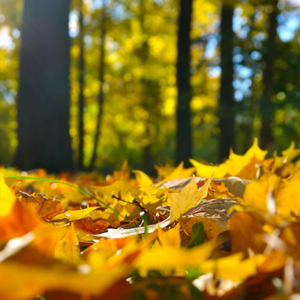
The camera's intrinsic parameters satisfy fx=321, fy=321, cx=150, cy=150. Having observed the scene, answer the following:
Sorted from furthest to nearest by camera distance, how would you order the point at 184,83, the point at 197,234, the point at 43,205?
the point at 184,83, the point at 43,205, the point at 197,234

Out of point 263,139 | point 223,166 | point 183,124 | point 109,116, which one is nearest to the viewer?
point 223,166

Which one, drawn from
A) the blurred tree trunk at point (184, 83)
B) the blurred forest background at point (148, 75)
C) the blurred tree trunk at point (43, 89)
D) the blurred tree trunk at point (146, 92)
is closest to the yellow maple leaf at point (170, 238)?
the blurred forest background at point (148, 75)

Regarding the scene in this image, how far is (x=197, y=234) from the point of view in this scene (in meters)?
0.58

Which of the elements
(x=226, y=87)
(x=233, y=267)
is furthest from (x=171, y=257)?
(x=226, y=87)

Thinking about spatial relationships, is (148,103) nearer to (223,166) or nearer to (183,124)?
(183,124)

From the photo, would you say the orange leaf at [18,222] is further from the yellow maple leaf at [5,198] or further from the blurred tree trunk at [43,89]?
the blurred tree trunk at [43,89]

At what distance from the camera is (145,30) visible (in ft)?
54.3

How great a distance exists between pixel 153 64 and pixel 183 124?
392 inches

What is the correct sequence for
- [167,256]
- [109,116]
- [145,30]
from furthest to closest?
[109,116] → [145,30] → [167,256]

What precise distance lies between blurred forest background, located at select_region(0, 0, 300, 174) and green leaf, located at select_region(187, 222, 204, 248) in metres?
2.16

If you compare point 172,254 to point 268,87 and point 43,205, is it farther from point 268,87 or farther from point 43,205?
point 268,87

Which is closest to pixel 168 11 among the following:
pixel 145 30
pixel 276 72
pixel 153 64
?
pixel 145 30

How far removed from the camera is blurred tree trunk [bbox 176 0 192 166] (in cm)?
844

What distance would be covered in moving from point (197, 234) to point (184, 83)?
328 inches
